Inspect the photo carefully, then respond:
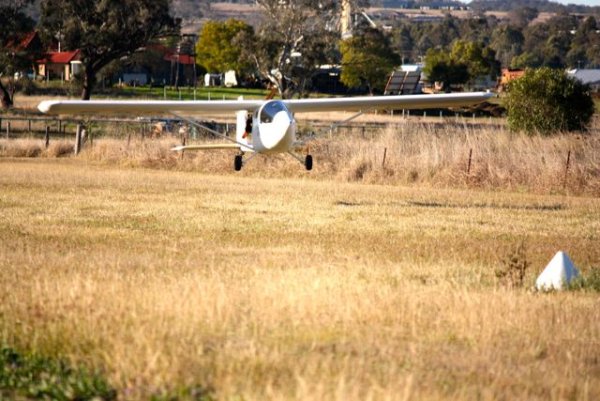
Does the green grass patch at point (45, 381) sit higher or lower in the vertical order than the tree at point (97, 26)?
higher

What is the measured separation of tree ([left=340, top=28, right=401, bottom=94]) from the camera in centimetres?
9225

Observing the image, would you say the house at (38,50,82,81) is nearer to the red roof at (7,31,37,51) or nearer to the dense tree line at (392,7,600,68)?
the red roof at (7,31,37,51)

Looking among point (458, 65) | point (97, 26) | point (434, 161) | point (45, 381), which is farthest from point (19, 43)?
point (45, 381)

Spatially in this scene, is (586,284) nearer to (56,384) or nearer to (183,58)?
(56,384)

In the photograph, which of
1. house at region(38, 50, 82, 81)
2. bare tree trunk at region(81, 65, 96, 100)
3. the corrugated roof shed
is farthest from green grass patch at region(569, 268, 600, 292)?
the corrugated roof shed

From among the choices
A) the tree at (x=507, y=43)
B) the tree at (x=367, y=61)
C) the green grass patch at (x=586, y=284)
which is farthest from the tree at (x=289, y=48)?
the tree at (x=507, y=43)

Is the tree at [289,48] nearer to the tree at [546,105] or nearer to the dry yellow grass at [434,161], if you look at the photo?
the tree at [546,105]

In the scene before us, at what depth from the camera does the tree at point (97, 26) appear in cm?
6975

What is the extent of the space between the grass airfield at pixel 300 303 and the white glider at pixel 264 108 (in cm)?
496

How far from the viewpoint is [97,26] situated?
70.9 m

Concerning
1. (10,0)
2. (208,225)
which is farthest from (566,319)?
(10,0)

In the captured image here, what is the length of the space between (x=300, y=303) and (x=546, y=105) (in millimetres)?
29097

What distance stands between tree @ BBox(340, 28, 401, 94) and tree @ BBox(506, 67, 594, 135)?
164 ft

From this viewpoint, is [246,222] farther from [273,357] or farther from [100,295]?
[273,357]
